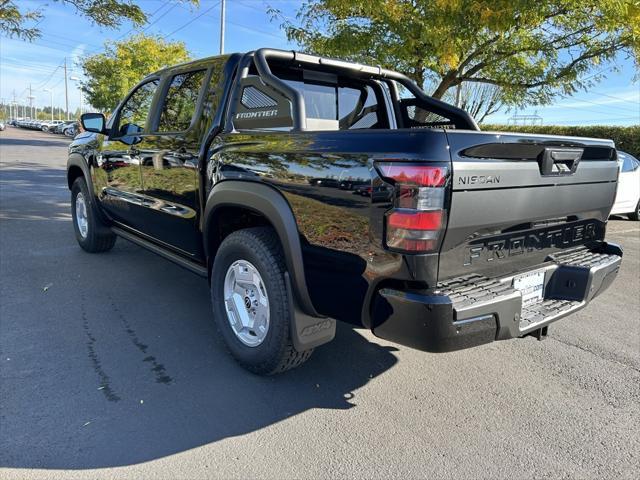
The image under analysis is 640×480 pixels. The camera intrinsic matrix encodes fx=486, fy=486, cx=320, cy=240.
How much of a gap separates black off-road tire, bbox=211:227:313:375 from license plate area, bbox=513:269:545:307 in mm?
1216

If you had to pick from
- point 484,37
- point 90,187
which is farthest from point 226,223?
point 484,37

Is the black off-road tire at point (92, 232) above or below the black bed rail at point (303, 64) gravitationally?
below

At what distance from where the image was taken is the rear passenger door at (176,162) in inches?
139

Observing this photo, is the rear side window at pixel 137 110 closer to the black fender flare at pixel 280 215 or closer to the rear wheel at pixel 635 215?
the black fender flare at pixel 280 215

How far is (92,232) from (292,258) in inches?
149

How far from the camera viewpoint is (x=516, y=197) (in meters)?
2.35

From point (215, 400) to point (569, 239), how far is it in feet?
7.59

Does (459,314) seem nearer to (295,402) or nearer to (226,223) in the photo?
(295,402)

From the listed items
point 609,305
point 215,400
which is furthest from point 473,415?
point 609,305

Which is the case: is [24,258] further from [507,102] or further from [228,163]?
[507,102]

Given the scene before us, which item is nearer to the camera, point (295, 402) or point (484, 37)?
point (295, 402)

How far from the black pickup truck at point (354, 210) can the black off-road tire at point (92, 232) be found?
1.54 m

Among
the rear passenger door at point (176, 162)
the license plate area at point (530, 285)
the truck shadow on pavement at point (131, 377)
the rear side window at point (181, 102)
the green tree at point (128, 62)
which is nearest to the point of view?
the truck shadow on pavement at point (131, 377)

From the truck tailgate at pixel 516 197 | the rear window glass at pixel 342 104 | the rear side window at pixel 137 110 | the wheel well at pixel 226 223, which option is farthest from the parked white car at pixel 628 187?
the rear side window at pixel 137 110
